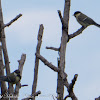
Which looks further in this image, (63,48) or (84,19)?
(84,19)

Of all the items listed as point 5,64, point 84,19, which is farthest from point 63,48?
point 84,19

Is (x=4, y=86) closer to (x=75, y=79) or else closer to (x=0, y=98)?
(x=0, y=98)

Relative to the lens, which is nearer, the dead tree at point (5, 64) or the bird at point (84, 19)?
the dead tree at point (5, 64)

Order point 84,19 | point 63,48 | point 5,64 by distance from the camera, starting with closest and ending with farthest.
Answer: point 63,48
point 5,64
point 84,19

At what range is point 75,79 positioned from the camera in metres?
3.48

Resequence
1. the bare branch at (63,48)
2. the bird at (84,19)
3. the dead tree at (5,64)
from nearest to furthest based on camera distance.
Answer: the bare branch at (63,48), the dead tree at (5,64), the bird at (84,19)

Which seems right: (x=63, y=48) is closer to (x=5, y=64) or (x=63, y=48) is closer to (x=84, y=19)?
(x=5, y=64)

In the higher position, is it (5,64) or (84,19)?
(84,19)

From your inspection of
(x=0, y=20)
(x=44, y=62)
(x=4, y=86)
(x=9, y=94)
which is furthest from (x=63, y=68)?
(x=0, y=20)

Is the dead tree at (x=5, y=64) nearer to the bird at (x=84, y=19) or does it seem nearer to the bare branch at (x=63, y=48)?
the bare branch at (x=63, y=48)

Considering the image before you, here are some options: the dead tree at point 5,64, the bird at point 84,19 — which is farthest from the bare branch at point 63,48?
the bird at point 84,19

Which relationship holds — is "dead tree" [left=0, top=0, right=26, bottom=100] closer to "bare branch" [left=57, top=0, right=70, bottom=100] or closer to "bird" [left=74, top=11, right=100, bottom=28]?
"bare branch" [left=57, top=0, right=70, bottom=100]

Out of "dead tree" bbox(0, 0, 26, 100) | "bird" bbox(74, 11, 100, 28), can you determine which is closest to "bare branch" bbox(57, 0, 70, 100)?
"dead tree" bbox(0, 0, 26, 100)

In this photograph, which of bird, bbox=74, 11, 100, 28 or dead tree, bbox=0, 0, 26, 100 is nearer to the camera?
dead tree, bbox=0, 0, 26, 100
